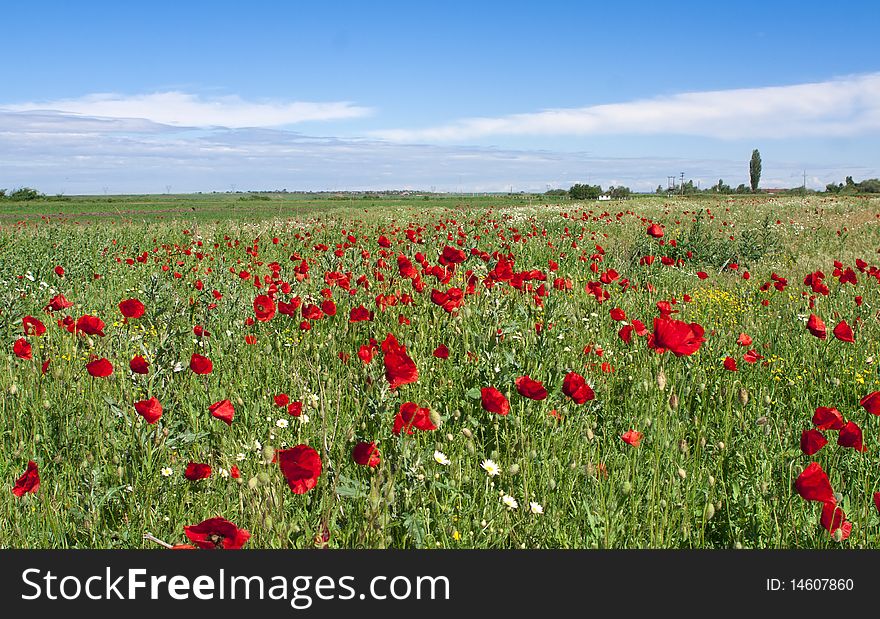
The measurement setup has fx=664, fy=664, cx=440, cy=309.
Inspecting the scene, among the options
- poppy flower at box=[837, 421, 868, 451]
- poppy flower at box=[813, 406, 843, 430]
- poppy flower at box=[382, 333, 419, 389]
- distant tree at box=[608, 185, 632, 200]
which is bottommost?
poppy flower at box=[837, 421, 868, 451]

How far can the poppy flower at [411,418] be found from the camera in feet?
6.31

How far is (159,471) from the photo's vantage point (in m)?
2.55

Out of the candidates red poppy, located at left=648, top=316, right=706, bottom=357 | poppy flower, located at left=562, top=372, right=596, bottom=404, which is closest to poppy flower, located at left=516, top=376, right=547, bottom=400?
poppy flower, located at left=562, top=372, right=596, bottom=404

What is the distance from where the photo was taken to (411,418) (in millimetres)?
1930

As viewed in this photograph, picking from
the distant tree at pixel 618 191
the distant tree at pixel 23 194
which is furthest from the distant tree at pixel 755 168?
the distant tree at pixel 23 194

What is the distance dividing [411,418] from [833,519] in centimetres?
124

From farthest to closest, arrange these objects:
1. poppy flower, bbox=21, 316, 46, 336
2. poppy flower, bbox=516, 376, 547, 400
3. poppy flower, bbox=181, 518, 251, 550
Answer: poppy flower, bbox=21, 316, 46, 336 < poppy flower, bbox=516, 376, 547, 400 < poppy flower, bbox=181, 518, 251, 550

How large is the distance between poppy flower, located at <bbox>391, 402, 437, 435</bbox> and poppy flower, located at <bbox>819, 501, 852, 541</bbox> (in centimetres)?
113

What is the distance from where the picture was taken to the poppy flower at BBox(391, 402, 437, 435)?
192 cm

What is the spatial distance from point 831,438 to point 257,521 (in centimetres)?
261

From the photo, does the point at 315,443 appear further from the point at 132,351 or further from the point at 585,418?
the point at 132,351

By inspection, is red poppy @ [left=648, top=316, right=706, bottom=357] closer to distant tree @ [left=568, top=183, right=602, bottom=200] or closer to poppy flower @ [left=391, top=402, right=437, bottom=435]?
poppy flower @ [left=391, top=402, right=437, bottom=435]

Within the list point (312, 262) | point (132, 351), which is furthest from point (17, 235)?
point (132, 351)

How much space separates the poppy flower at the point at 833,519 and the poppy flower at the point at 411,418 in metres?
1.13
